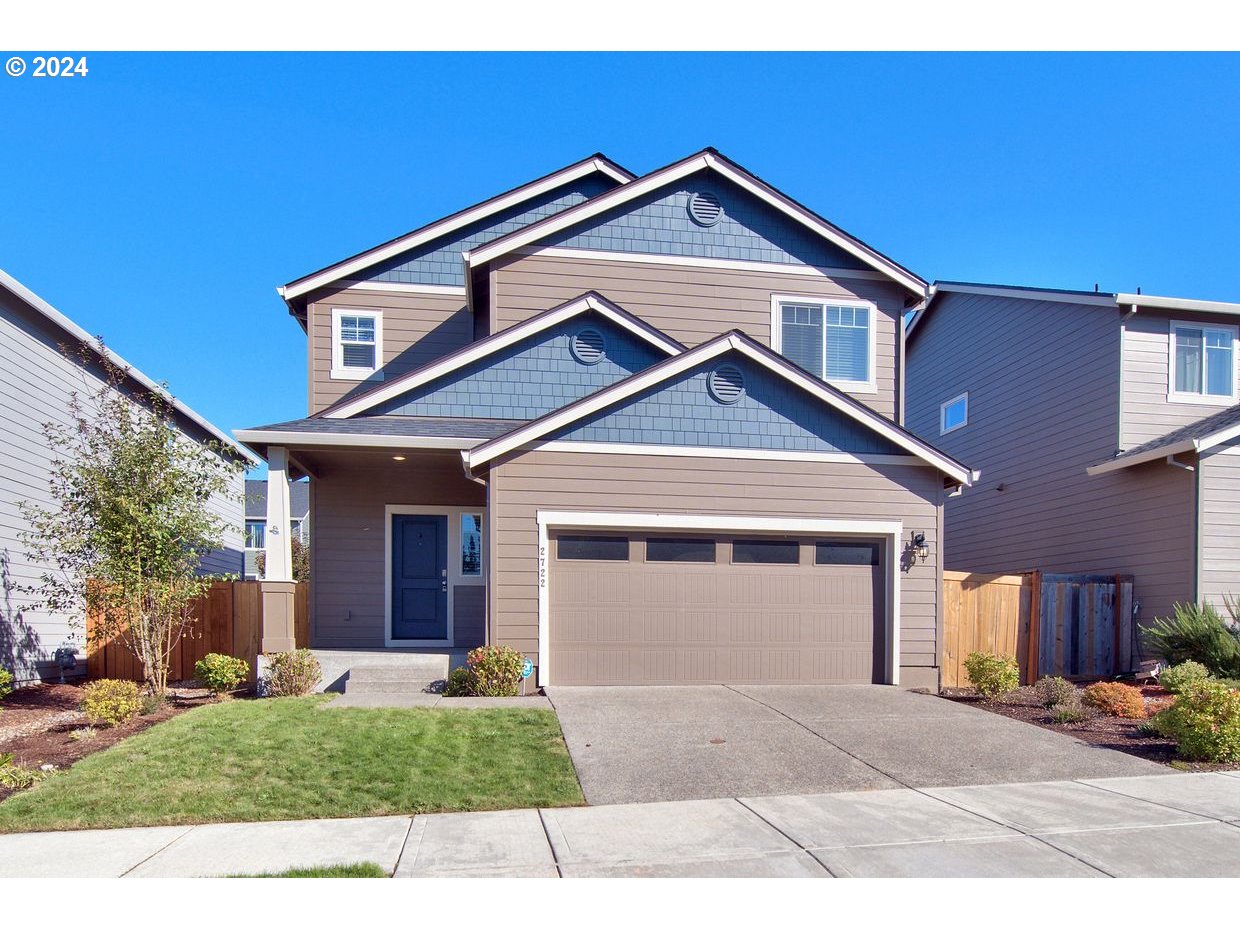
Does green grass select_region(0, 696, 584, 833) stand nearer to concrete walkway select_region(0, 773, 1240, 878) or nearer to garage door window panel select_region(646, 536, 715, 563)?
concrete walkway select_region(0, 773, 1240, 878)

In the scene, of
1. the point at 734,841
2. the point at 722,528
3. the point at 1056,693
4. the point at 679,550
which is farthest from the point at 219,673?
the point at 1056,693

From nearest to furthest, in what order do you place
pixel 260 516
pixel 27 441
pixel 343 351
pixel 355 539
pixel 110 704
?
pixel 110 704
pixel 27 441
pixel 355 539
pixel 343 351
pixel 260 516

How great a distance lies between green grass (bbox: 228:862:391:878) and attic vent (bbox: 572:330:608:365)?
9421mm

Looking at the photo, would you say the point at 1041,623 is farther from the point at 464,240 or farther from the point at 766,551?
the point at 464,240

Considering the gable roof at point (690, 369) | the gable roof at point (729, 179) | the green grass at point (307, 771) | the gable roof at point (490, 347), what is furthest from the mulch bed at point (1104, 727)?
the gable roof at point (729, 179)

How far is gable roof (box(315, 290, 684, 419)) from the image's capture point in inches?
514

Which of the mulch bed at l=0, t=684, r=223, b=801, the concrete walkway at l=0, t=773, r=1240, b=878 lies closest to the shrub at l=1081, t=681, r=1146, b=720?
the concrete walkway at l=0, t=773, r=1240, b=878

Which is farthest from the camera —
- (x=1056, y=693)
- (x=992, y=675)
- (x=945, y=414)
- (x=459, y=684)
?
(x=945, y=414)

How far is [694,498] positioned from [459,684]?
3956 mm

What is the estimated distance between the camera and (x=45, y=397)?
1360cm

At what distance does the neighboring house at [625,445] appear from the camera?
11484mm

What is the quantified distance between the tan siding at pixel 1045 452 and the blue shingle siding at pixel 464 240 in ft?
29.9

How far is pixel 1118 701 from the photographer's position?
10.2 m

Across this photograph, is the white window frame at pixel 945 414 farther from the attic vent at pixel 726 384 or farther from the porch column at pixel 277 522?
the porch column at pixel 277 522
